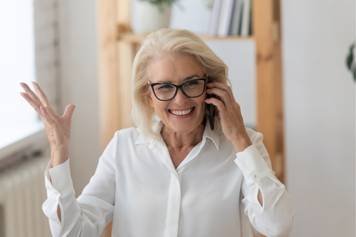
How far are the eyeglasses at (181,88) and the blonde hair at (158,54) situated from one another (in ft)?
0.16

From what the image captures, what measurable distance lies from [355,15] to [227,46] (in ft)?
1.75

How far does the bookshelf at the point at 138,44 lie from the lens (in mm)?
2633

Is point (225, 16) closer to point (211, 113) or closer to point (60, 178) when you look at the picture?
point (211, 113)

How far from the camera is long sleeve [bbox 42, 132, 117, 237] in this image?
5.73 feet

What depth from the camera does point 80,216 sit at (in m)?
1.82

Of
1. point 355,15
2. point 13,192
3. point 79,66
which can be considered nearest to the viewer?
point 13,192

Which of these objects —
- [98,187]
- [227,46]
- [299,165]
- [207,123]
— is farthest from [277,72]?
[98,187]

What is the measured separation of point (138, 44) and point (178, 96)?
1.19 meters

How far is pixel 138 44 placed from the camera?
297cm

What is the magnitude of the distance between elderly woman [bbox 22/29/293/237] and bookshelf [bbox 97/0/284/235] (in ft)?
2.46

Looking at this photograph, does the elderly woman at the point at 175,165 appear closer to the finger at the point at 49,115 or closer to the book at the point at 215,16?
the finger at the point at 49,115

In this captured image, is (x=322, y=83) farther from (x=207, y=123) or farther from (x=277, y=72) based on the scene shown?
(x=207, y=123)

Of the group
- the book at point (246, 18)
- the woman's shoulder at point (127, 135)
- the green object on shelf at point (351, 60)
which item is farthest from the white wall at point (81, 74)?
the woman's shoulder at point (127, 135)

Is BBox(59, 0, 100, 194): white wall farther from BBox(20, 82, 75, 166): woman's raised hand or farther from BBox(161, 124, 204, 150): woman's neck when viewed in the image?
BBox(20, 82, 75, 166): woman's raised hand
